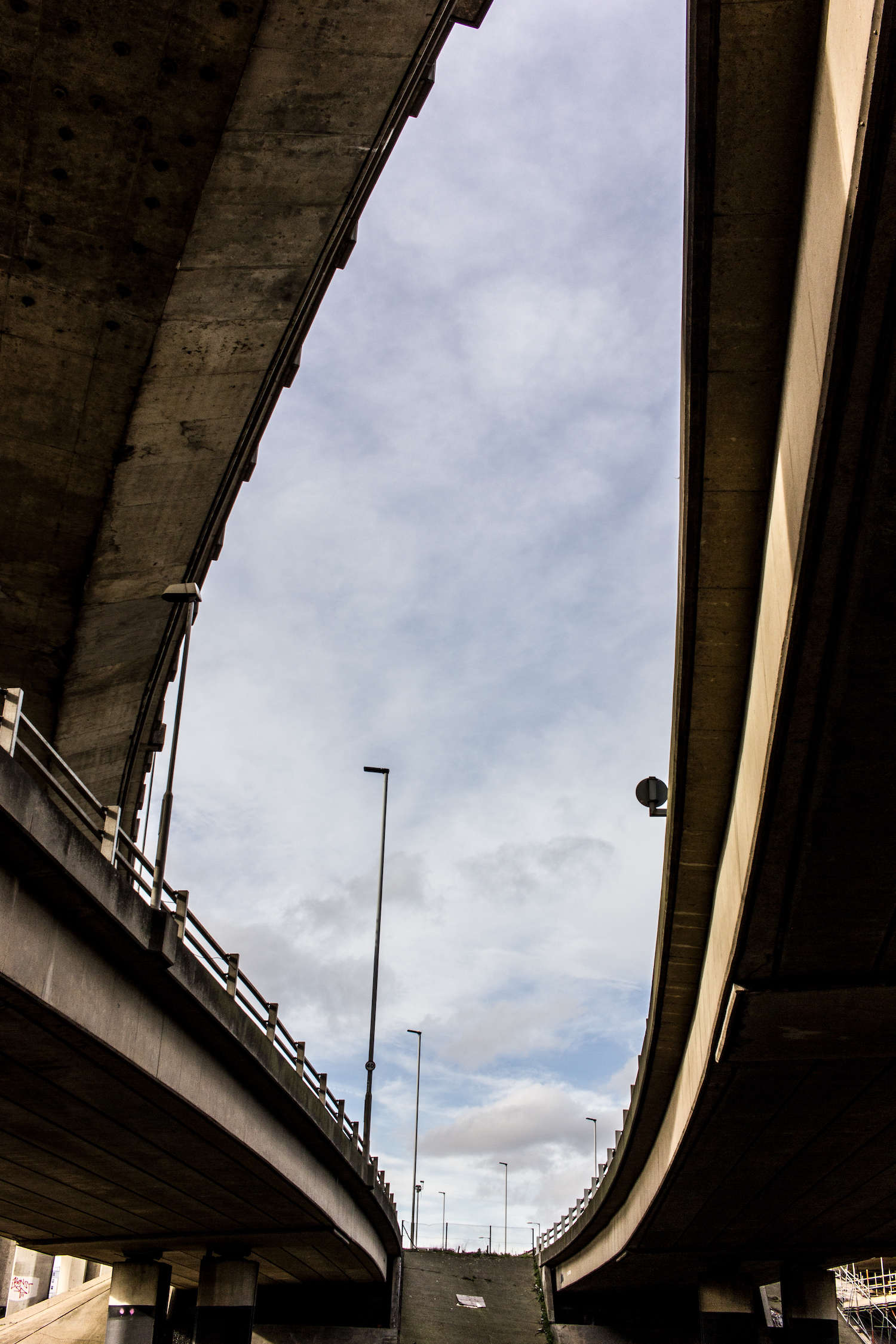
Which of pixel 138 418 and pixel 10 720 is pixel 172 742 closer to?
pixel 138 418

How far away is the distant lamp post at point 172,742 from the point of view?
15.5 m

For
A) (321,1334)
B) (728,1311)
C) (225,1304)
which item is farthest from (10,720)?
(321,1334)

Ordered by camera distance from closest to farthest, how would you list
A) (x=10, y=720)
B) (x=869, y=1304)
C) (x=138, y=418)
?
(x=10, y=720) < (x=138, y=418) < (x=869, y=1304)

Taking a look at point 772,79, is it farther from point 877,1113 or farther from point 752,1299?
point 752,1299

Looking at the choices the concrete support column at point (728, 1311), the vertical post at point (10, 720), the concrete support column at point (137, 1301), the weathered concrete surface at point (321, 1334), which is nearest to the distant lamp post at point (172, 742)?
the vertical post at point (10, 720)

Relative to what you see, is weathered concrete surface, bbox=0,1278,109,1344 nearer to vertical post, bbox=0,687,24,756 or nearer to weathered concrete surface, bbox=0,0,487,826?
weathered concrete surface, bbox=0,0,487,826

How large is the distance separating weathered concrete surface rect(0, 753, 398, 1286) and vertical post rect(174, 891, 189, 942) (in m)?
0.45

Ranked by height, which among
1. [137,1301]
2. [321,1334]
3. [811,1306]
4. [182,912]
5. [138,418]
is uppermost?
[138,418]

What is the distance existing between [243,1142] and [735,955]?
11.4 m

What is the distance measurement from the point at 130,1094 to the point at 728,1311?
2859 centimetres

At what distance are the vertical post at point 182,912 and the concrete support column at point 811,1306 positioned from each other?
3068 centimetres

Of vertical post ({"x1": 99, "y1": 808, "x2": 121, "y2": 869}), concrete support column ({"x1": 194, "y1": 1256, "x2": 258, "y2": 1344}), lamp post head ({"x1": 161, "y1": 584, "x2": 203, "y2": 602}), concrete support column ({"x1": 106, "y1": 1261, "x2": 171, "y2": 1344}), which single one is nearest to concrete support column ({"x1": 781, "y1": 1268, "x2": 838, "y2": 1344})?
concrete support column ({"x1": 194, "y1": 1256, "x2": 258, "y2": 1344})

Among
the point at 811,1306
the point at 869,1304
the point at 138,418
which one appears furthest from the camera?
the point at 869,1304

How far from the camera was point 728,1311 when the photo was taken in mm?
35625
